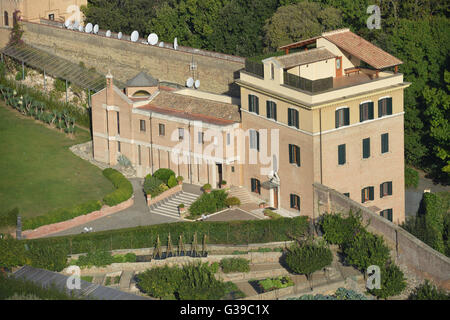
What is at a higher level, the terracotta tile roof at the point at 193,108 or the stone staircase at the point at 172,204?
the terracotta tile roof at the point at 193,108

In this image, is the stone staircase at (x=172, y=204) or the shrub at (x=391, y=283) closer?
the shrub at (x=391, y=283)

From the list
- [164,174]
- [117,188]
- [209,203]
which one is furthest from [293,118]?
[117,188]

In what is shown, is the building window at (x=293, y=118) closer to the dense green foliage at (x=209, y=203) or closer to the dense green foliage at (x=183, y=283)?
the dense green foliage at (x=209, y=203)

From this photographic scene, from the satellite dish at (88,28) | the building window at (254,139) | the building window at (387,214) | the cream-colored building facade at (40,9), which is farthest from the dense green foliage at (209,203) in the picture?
the cream-colored building facade at (40,9)

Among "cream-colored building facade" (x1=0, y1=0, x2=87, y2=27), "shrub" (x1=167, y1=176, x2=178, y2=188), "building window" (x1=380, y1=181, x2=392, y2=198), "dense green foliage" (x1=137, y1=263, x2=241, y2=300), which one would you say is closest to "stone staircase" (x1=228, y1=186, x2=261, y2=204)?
"shrub" (x1=167, y1=176, x2=178, y2=188)

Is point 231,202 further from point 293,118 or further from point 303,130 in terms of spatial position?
point 303,130

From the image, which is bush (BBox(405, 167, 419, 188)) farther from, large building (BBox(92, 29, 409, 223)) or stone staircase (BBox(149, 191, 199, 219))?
stone staircase (BBox(149, 191, 199, 219))
